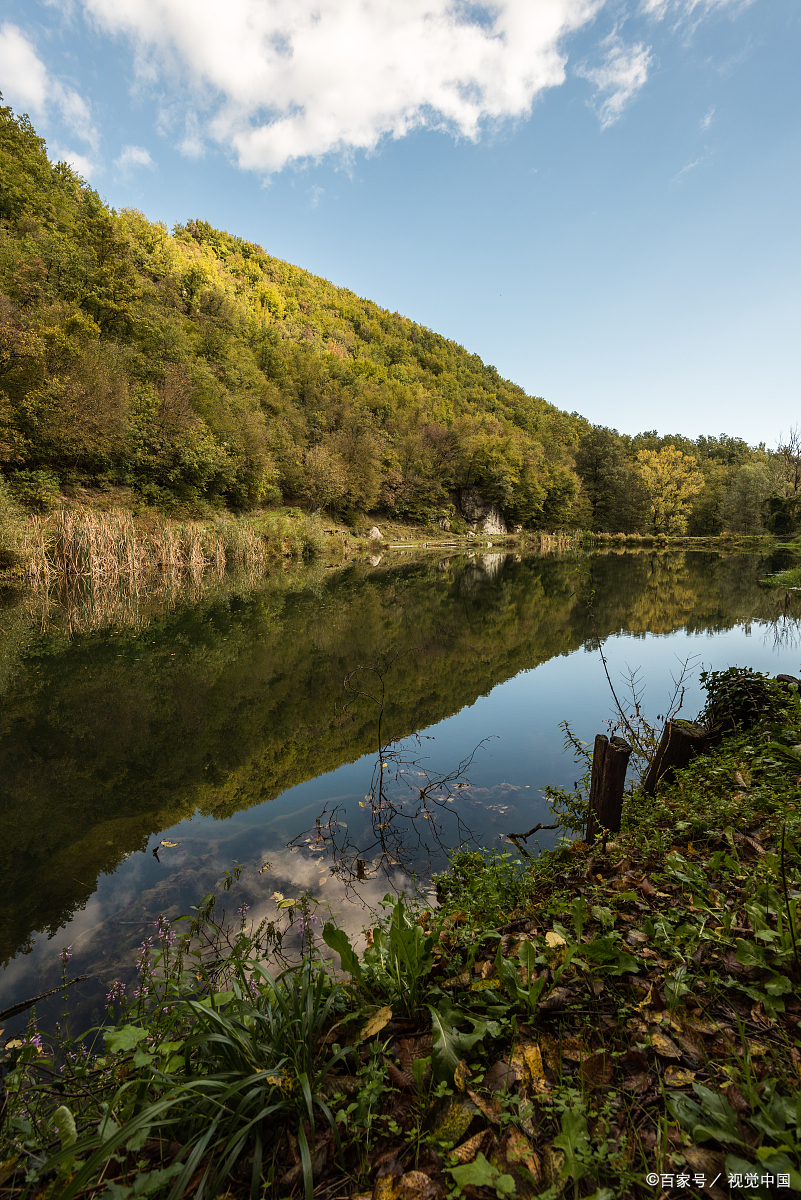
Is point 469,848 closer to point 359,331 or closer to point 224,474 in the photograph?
point 224,474

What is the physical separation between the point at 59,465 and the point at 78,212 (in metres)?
26.6

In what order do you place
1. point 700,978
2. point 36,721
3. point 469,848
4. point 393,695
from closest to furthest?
point 700,978 → point 469,848 → point 36,721 → point 393,695

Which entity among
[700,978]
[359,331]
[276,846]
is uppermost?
[359,331]

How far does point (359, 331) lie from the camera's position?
84688mm

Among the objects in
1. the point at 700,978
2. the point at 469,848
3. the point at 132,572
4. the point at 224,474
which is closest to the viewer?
the point at 700,978

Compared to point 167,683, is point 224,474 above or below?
above

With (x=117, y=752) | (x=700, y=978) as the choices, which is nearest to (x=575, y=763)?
(x=700, y=978)

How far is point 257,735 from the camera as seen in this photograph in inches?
267

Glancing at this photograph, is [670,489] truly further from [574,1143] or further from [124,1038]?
[124,1038]

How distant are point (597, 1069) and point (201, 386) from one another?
41.3m

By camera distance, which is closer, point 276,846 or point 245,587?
point 276,846

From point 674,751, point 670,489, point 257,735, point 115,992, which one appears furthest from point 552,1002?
point 670,489

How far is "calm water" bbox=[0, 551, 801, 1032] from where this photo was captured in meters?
3.76

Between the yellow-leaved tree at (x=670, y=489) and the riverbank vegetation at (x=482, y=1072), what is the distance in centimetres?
6927
